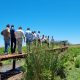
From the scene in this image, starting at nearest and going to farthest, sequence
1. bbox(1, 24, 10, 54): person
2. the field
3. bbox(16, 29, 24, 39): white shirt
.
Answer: the field
bbox(1, 24, 10, 54): person
bbox(16, 29, 24, 39): white shirt

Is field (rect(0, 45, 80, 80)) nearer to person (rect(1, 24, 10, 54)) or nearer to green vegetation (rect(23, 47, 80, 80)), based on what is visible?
green vegetation (rect(23, 47, 80, 80))

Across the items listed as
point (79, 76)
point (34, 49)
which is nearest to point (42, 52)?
point (34, 49)

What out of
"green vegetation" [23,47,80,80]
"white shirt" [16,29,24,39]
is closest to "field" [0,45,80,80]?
"green vegetation" [23,47,80,80]

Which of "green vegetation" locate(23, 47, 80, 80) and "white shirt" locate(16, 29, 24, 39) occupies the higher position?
"white shirt" locate(16, 29, 24, 39)

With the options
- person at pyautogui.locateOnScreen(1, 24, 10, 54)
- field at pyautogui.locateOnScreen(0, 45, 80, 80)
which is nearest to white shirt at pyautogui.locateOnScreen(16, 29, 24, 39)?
person at pyautogui.locateOnScreen(1, 24, 10, 54)

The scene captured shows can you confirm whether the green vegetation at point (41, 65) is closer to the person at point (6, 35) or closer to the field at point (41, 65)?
the field at point (41, 65)

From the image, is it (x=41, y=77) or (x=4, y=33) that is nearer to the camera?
(x=41, y=77)

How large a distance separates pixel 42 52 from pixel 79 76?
2.85 metres

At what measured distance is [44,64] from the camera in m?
18.5

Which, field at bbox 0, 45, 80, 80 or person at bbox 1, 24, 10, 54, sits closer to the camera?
field at bbox 0, 45, 80, 80

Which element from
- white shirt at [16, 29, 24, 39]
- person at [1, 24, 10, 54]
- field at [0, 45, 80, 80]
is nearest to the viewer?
field at [0, 45, 80, 80]

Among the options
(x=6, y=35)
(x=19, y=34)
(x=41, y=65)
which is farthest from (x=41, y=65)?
(x=19, y=34)

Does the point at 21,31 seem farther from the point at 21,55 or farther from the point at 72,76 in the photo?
the point at 72,76

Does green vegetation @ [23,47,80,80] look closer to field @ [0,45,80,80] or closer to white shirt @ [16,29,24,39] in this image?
field @ [0,45,80,80]
